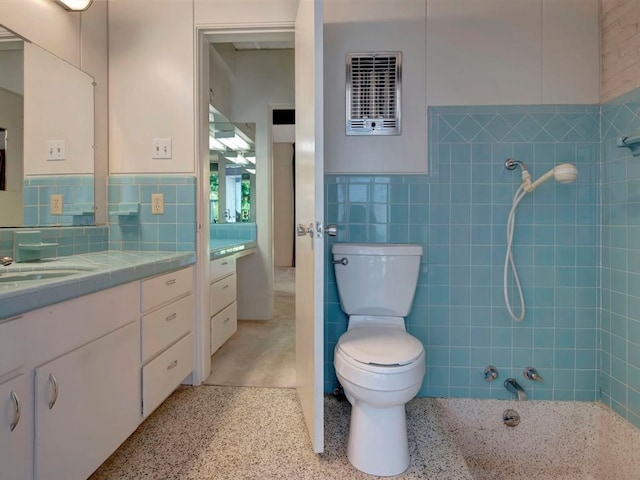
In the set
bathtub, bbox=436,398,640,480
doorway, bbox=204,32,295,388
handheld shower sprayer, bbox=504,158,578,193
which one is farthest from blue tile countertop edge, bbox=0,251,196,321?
handheld shower sprayer, bbox=504,158,578,193

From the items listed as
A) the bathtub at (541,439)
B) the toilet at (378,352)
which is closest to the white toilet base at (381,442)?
the toilet at (378,352)

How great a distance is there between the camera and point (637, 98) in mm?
1545

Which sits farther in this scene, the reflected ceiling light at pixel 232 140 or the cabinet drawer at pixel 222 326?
the reflected ceiling light at pixel 232 140

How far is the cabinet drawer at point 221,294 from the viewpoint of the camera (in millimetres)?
2193

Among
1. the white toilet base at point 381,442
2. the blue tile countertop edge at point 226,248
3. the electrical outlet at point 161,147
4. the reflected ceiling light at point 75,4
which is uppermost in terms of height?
the reflected ceiling light at point 75,4

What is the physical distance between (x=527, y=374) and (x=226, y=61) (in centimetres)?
331

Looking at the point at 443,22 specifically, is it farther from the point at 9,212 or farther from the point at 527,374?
the point at 9,212

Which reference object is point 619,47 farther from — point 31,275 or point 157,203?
point 31,275

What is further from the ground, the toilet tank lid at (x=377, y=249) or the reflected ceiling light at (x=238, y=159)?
the reflected ceiling light at (x=238, y=159)

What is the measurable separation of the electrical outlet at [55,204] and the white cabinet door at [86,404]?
795 mm

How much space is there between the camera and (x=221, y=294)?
7.78ft

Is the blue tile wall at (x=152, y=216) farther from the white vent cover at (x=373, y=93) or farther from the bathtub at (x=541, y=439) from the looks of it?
the bathtub at (x=541, y=439)

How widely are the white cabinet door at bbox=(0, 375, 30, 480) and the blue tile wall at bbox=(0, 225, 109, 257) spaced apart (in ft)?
2.76

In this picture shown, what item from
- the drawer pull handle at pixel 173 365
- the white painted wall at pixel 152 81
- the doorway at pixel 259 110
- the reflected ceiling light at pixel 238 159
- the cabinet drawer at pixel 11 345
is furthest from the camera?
the reflected ceiling light at pixel 238 159
